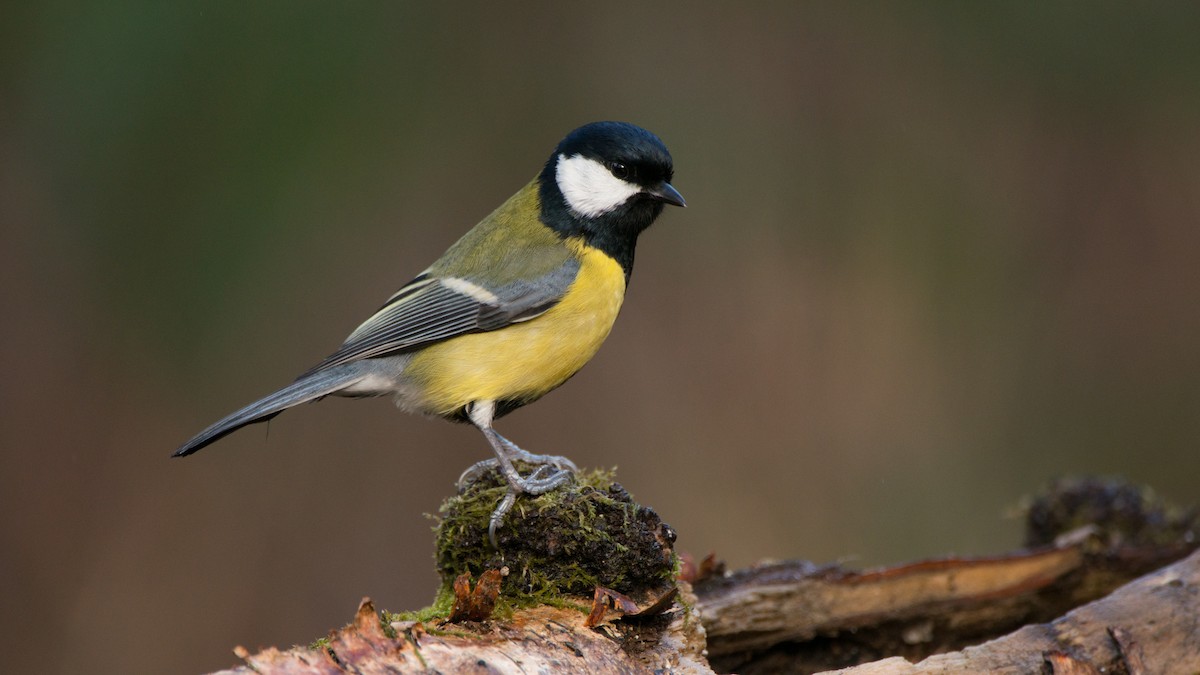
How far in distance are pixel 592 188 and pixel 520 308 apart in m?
0.46

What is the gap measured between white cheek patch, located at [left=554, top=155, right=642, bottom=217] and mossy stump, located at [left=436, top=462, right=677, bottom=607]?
0.97 m

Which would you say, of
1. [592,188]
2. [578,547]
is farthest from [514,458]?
[592,188]

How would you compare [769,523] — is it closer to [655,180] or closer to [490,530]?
[655,180]

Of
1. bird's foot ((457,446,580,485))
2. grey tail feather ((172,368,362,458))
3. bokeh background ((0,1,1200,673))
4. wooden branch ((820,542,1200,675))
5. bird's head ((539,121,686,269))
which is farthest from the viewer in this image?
bokeh background ((0,1,1200,673))

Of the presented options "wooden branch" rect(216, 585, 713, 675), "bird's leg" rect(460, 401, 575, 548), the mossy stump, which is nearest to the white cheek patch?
"bird's leg" rect(460, 401, 575, 548)

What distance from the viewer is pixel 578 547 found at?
2.45 m

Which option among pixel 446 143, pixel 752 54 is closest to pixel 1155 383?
pixel 752 54

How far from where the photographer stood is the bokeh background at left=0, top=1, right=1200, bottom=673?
5.09 meters

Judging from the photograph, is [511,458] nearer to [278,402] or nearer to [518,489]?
[518,489]

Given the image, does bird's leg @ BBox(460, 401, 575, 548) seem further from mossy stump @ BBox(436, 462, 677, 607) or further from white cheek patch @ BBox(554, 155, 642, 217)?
white cheek patch @ BBox(554, 155, 642, 217)

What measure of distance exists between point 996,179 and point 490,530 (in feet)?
15.3

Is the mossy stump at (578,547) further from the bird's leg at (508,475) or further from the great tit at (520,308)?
the great tit at (520,308)

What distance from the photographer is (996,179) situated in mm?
6191

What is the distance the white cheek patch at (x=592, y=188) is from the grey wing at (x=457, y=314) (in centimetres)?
20
